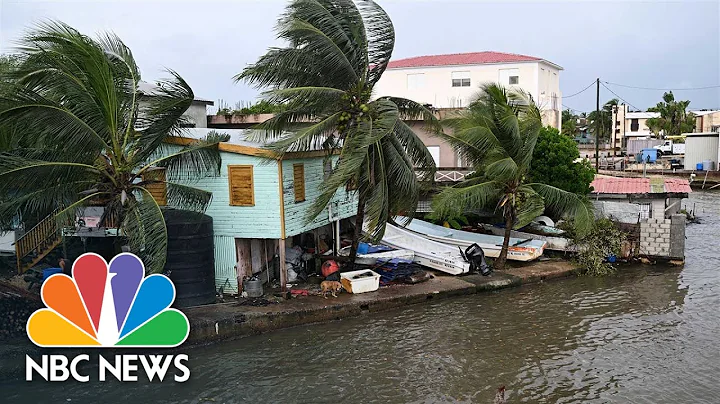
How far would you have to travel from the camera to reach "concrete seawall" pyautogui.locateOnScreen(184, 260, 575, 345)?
1431 cm

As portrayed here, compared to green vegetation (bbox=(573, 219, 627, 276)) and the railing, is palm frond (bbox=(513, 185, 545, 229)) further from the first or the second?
the railing

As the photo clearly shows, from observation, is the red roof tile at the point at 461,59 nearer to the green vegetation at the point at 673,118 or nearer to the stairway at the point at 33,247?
the stairway at the point at 33,247

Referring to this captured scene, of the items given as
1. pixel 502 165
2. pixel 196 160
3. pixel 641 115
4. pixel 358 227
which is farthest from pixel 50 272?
pixel 641 115

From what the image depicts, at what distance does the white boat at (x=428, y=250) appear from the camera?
19234 millimetres

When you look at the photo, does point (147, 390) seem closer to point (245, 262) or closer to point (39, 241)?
point (245, 262)

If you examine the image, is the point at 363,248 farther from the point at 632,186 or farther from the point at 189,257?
the point at 632,186

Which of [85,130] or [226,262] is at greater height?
[85,130]

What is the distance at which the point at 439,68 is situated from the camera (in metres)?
39.9

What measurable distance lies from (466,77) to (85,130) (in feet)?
99.8

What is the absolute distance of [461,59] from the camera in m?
40.2

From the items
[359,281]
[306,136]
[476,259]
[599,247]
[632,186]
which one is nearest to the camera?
[306,136]

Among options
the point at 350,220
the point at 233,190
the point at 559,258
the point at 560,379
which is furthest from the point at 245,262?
the point at 559,258

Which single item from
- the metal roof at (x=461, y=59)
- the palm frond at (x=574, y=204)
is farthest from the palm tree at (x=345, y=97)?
the metal roof at (x=461, y=59)

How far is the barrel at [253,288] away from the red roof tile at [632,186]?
16.1 metres
